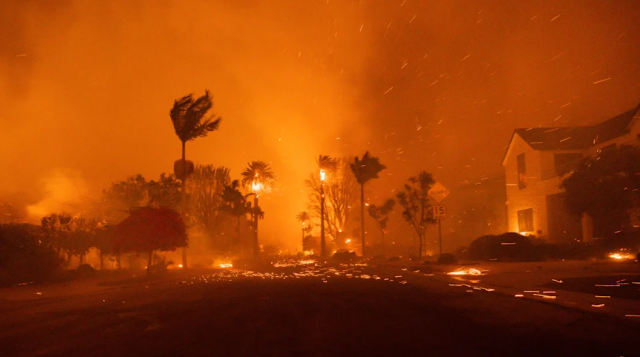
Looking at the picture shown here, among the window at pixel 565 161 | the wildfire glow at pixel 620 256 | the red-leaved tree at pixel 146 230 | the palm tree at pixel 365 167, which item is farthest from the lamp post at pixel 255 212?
the wildfire glow at pixel 620 256

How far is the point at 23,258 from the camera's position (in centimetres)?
2680

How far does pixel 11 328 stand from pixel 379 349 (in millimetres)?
8030

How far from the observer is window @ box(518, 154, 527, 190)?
42.0 m

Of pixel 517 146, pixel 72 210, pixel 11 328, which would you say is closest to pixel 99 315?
pixel 11 328

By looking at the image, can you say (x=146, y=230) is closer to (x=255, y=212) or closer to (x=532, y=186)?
(x=532, y=186)

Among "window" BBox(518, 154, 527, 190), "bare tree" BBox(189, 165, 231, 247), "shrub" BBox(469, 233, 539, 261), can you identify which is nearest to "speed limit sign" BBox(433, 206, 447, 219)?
"shrub" BBox(469, 233, 539, 261)

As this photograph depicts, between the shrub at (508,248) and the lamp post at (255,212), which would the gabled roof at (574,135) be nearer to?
the shrub at (508,248)

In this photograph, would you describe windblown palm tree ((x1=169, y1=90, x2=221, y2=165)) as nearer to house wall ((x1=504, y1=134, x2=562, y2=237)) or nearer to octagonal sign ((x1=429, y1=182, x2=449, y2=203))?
octagonal sign ((x1=429, y1=182, x2=449, y2=203))

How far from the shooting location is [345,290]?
18.3 m

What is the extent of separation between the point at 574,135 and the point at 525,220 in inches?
262

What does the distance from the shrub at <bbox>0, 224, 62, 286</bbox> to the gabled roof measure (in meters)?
30.2

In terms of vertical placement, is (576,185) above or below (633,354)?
above

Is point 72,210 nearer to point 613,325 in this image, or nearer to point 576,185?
point 576,185

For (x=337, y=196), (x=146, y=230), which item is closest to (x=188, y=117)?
(x=146, y=230)
